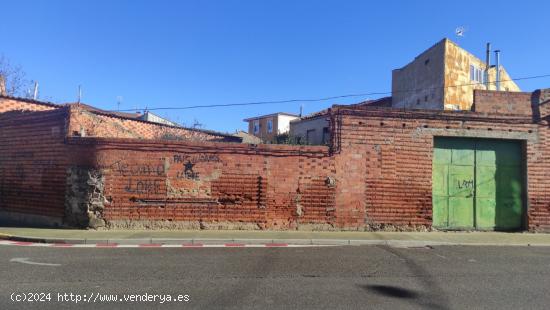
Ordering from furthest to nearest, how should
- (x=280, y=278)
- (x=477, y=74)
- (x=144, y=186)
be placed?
(x=477, y=74), (x=144, y=186), (x=280, y=278)

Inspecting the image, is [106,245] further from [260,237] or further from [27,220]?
[27,220]

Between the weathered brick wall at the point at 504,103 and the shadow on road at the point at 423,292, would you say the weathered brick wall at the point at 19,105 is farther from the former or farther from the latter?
the weathered brick wall at the point at 504,103

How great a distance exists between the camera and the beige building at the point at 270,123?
51844 millimetres

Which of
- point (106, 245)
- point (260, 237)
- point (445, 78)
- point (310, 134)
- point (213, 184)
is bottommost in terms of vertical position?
point (106, 245)

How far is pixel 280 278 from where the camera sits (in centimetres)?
689

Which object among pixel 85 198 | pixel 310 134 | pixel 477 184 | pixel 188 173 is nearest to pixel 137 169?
pixel 188 173

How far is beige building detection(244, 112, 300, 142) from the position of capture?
51844 mm

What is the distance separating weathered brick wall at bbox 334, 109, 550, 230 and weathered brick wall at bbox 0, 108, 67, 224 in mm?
8661

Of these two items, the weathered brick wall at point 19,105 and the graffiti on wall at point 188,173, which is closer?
the graffiti on wall at point 188,173

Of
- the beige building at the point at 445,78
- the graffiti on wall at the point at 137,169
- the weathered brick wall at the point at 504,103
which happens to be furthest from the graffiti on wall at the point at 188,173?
Answer: the beige building at the point at 445,78

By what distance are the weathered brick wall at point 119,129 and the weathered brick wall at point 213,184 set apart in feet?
3.14

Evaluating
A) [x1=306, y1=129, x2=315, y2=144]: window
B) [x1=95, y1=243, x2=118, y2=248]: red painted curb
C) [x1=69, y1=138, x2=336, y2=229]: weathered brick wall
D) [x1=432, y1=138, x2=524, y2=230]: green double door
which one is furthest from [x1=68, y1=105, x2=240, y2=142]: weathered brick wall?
[x1=432, y1=138, x2=524, y2=230]: green double door

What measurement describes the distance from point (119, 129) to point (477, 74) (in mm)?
27222

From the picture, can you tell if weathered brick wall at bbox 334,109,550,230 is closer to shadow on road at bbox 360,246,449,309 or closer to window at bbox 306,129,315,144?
shadow on road at bbox 360,246,449,309
